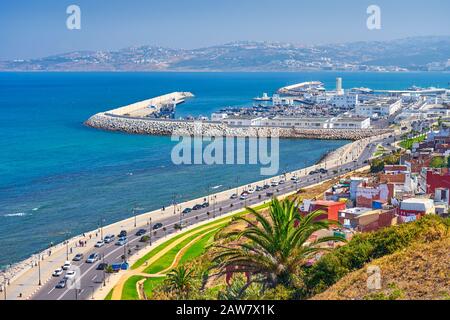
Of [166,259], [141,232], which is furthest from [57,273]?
[141,232]

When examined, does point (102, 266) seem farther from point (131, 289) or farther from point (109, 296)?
point (109, 296)

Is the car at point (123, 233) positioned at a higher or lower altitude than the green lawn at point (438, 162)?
lower

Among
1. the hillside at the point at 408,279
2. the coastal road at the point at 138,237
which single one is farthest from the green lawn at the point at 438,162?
the hillside at the point at 408,279

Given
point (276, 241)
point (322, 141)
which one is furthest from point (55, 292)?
point (322, 141)

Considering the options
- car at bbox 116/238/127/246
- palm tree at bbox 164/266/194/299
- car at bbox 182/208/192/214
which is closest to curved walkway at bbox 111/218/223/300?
car at bbox 116/238/127/246

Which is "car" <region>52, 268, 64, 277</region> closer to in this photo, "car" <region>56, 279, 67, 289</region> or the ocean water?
"car" <region>56, 279, 67, 289</region>

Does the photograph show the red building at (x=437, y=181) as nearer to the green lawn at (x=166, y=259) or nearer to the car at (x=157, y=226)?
the green lawn at (x=166, y=259)
